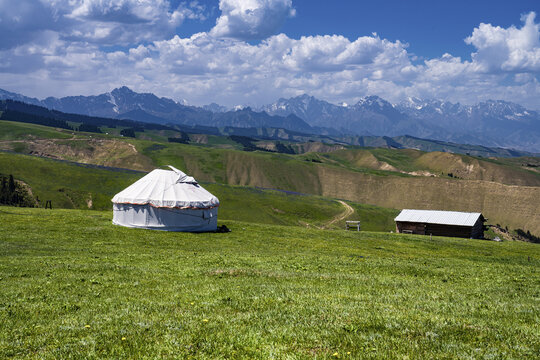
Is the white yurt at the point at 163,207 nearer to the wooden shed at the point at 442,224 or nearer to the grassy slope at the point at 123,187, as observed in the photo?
the grassy slope at the point at 123,187

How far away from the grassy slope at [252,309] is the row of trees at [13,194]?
6559 centimetres

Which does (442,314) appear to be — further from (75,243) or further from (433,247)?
(433,247)

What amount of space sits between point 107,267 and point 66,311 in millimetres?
9528

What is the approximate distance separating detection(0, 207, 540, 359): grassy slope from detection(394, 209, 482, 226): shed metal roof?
5484cm

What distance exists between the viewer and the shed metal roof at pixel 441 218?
3115 inches

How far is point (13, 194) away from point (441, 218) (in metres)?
91.5

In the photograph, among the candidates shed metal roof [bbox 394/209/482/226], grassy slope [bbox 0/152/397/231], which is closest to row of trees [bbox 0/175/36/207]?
grassy slope [bbox 0/152/397/231]

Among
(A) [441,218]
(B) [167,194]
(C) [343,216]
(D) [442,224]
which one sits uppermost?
(B) [167,194]

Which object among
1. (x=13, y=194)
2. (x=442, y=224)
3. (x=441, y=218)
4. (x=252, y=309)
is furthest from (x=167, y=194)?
(x=441, y=218)

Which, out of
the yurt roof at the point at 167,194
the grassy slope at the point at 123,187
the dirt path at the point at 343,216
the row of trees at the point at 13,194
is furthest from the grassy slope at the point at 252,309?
the dirt path at the point at 343,216

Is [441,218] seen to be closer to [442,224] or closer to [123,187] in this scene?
[442,224]

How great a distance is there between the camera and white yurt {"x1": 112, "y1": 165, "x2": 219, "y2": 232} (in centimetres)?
4684

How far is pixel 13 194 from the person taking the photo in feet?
283

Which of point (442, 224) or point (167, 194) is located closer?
point (167, 194)
